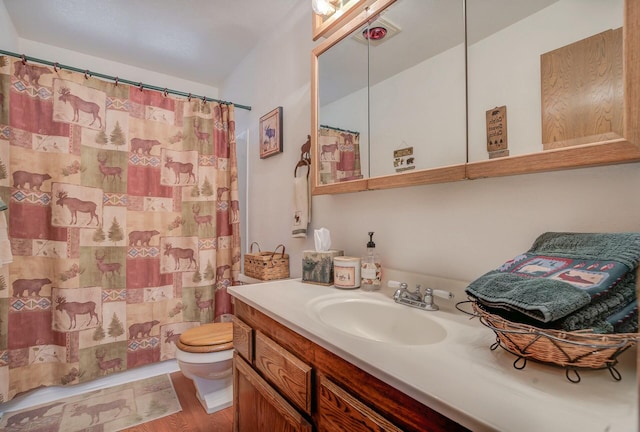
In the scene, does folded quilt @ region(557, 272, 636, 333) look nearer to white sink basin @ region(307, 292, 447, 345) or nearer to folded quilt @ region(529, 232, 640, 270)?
folded quilt @ region(529, 232, 640, 270)

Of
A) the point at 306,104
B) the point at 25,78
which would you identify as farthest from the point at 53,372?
the point at 306,104

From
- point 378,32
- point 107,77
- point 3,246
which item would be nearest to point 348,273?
point 378,32

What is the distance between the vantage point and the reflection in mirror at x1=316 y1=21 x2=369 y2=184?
1.28 m

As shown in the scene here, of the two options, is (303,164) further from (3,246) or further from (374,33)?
(3,246)

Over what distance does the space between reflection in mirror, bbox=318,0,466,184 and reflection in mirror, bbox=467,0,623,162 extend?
56 mm

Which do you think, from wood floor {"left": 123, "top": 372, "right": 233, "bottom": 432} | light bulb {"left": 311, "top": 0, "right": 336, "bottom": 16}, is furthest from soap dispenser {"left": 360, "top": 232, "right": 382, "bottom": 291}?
wood floor {"left": 123, "top": 372, "right": 233, "bottom": 432}

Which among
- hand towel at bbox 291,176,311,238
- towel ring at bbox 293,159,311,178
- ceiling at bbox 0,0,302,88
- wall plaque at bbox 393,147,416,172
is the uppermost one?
ceiling at bbox 0,0,302,88

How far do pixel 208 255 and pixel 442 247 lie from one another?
5.78 ft

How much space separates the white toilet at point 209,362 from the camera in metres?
1.59

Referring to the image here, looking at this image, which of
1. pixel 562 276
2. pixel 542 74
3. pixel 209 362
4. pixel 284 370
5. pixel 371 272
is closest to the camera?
pixel 562 276

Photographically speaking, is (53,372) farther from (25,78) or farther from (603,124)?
(603,124)

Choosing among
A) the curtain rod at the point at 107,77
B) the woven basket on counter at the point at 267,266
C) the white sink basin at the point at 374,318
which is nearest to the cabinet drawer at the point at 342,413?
the white sink basin at the point at 374,318

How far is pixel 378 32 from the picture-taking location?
1.19 meters

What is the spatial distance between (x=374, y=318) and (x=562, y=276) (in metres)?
0.58
